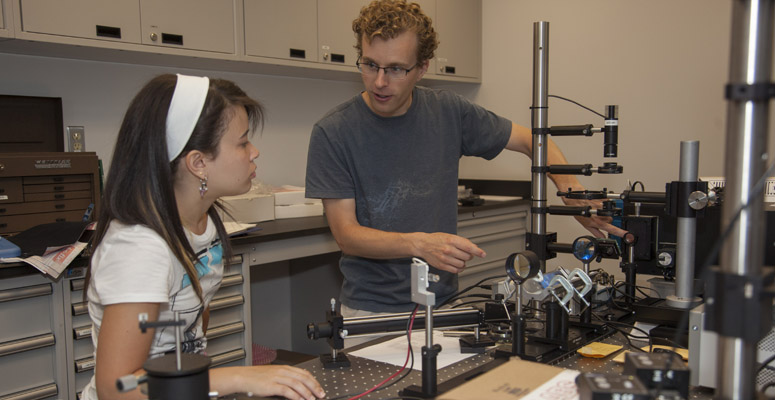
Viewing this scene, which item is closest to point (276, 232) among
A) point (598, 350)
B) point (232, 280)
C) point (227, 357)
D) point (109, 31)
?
point (232, 280)

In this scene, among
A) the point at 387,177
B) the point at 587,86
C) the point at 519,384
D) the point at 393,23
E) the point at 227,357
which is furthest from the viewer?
the point at 587,86

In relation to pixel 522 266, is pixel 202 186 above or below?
above

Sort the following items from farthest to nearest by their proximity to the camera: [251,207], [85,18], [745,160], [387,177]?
[251,207] → [85,18] → [387,177] → [745,160]

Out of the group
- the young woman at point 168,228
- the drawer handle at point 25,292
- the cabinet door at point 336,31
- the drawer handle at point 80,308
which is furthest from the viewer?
the cabinet door at point 336,31

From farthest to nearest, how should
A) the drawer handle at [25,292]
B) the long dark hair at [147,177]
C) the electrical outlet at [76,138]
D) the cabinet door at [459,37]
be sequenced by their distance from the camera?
1. the cabinet door at [459,37]
2. the electrical outlet at [76,138]
3. the drawer handle at [25,292]
4. the long dark hair at [147,177]

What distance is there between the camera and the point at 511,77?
12.2 ft

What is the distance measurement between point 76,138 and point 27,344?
103cm

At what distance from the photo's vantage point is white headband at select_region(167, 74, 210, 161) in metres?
1.13

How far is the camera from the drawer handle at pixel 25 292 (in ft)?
5.77

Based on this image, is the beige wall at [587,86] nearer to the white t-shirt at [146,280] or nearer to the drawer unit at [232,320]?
the drawer unit at [232,320]

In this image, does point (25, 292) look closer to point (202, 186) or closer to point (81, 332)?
point (81, 332)

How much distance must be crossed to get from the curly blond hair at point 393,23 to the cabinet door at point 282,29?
1097 millimetres

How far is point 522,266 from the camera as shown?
1.11 m

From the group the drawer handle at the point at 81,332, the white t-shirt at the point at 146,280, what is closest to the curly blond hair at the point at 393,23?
the white t-shirt at the point at 146,280
